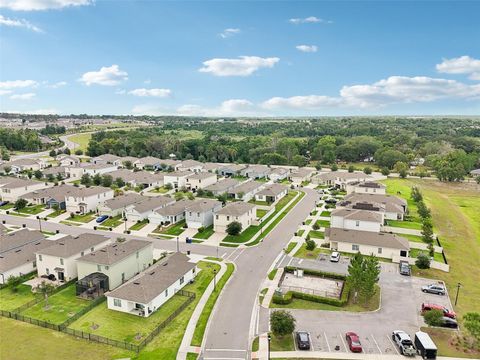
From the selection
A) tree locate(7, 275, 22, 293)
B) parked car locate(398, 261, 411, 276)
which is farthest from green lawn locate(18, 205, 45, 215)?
parked car locate(398, 261, 411, 276)

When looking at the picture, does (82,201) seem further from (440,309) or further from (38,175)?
(440,309)

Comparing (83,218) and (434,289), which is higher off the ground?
(83,218)

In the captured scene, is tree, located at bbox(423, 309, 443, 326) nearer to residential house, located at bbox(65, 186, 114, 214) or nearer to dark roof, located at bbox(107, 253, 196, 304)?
dark roof, located at bbox(107, 253, 196, 304)

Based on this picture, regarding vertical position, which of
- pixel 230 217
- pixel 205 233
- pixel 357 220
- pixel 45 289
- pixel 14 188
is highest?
pixel 14 188

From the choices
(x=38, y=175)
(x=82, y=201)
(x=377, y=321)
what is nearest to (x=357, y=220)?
(x=377, y=321)

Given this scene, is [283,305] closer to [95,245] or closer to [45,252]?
[95,245]
